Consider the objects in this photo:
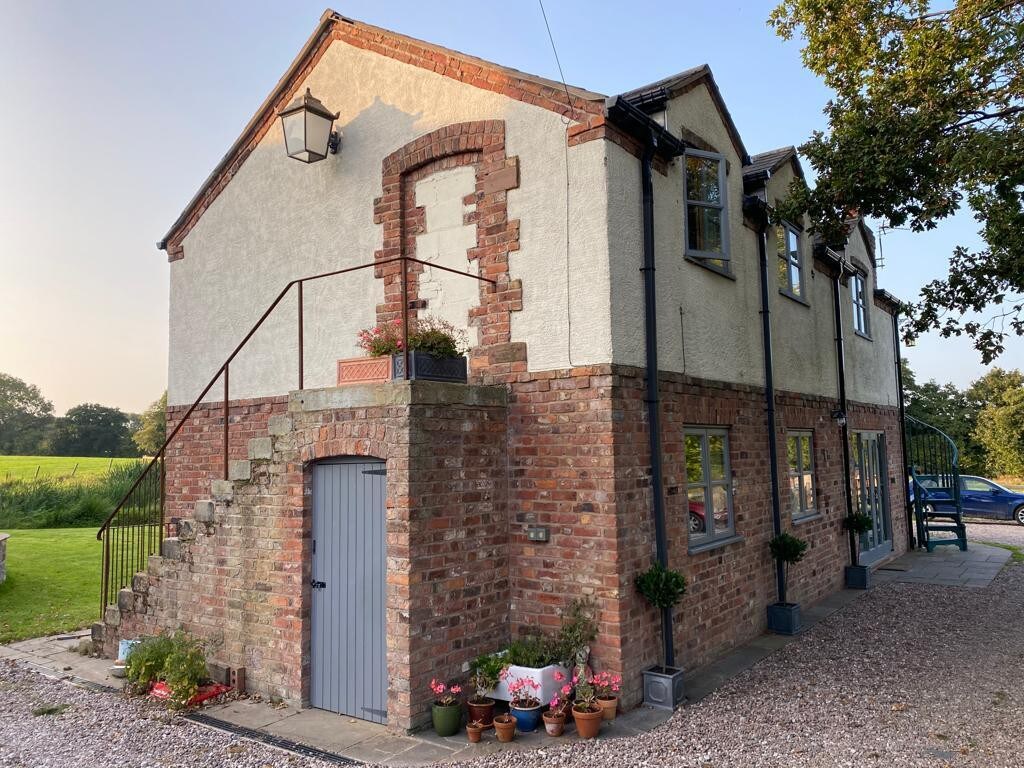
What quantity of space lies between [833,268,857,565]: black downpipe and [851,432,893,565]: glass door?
72 cm

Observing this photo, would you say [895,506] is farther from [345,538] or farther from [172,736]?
[172,736]

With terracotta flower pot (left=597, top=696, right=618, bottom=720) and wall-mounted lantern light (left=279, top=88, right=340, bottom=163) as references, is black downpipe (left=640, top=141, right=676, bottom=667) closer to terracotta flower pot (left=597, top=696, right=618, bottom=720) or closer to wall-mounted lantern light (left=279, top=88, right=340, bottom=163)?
terracotta flower pot (left=597, top=696, right=618, bottom=720)

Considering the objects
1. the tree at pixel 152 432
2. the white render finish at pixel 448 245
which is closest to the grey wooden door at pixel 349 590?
the white render finish at pixel 448 245

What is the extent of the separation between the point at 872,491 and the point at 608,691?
10222 mm

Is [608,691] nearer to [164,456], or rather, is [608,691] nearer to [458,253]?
[458,253]

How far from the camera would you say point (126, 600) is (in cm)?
796

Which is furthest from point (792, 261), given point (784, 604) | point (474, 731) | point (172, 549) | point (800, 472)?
point (172, 549)

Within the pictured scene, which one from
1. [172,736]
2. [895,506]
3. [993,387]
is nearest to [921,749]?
[172,736]

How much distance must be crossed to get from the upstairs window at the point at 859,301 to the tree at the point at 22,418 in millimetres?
68264

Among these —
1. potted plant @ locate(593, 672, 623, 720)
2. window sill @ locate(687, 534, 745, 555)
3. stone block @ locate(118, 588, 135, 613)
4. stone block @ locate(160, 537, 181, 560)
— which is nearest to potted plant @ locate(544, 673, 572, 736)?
potted plant @ locate(593, 672, 623, 720)

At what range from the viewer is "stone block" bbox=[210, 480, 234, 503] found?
7.07 meters

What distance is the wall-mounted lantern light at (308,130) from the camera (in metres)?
8.13

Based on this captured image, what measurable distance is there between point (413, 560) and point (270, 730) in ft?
6.30

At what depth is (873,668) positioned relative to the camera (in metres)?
7.29
